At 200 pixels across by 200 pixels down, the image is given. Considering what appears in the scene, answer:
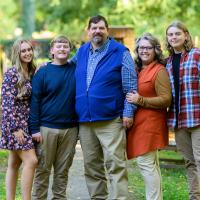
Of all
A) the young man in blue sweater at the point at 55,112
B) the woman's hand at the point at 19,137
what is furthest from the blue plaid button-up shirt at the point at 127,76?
the woman's hand at the point at 19,137

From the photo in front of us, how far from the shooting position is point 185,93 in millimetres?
5363

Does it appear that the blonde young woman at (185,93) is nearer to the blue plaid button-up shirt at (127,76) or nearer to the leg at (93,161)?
the blue plaid button-up shirt at (127,76)

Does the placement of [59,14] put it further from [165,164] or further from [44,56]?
[165,164]

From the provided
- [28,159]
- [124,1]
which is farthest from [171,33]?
[124,1]

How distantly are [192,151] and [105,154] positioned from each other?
0.93m

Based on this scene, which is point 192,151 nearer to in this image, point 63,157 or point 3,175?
point 63,157

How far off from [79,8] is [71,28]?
3.64 feet

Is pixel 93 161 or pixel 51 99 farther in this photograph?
pixel 93 161

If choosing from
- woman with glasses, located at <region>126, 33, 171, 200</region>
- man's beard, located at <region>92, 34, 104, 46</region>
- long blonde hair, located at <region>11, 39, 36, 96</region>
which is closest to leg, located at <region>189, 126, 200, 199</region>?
woman with glasses, located at <region>126, 33, 171, 200</region>

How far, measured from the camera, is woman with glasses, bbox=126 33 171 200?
530 centimetres

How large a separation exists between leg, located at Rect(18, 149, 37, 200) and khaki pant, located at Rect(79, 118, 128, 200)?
57 cm

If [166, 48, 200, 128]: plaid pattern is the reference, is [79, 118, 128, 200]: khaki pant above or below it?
below

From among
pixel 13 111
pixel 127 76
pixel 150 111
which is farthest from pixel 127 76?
pixel 13 111

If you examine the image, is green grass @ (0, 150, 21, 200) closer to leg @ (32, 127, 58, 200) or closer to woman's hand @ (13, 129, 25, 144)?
leg @ (32, 127, 58, 200)
